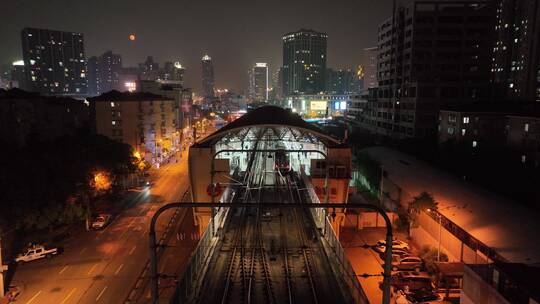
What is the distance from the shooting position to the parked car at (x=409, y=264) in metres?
15.7

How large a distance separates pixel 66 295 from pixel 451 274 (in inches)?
554

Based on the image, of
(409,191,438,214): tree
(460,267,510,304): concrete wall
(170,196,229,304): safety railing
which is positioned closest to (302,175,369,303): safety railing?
(170,196,229,304): safety railing

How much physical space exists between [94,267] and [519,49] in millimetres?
76773

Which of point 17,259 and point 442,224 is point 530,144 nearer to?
point 442,224

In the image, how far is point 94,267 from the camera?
1580 centimetres

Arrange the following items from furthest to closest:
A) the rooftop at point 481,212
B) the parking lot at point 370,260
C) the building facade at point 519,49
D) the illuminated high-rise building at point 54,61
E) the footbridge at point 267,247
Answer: the illuminated high-rise building at point 54,61 < the building facade at point 519,49 < the parking lot at point 370,260 < the rooftop at point 481,212 < the footbridge at point 267,247

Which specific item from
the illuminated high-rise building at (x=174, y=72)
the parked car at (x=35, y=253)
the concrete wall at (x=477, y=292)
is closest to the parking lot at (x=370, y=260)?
the concrete wall at (x=477, y=292)

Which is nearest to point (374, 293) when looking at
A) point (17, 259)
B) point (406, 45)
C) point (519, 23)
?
point (17, 259)

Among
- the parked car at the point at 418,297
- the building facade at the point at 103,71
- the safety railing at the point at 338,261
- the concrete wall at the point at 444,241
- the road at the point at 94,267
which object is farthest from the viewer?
the building facade at the point at 103,71

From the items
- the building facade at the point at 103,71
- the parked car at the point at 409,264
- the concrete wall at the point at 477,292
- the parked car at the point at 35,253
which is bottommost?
the parked car at the point at 409,264

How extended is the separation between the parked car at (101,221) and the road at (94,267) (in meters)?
0.35

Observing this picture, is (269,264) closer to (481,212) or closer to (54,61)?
(481,212)

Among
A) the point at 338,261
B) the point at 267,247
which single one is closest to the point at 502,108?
the point at 338,261

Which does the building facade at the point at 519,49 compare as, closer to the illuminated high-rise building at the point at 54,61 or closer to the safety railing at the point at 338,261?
the safety railing at the point at 338,261
